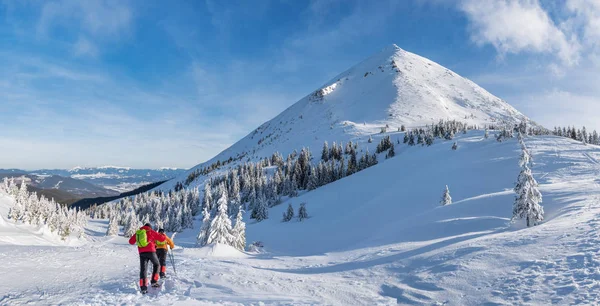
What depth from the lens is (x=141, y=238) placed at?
10.7 m

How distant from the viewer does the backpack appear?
10.6 metres

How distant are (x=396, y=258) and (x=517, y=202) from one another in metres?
10.2

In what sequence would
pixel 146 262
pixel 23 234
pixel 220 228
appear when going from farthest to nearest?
pixel 23 234 < pixel 220 228 < pixel 146 262

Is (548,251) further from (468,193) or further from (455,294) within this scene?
→ (468,193)

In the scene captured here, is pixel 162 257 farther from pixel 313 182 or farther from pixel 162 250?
pixel 313 182

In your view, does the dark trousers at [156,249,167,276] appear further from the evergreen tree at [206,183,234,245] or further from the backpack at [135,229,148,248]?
the evergreen tree at [206,183,234,245]

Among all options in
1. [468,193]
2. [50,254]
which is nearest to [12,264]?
[50,254]

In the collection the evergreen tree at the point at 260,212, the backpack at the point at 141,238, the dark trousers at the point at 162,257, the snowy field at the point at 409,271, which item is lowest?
the evergreen tree at the point at 260,212

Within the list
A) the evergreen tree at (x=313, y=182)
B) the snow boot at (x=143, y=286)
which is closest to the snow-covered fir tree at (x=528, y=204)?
the snow boot at (x=143, y=286)

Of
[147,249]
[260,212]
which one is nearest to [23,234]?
[260,212]

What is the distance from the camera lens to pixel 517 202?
19.6 meters

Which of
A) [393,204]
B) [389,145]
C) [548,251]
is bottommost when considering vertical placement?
[393,204]

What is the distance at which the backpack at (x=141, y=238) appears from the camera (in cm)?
1060

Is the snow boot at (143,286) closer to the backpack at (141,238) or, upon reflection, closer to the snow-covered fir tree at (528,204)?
the backpack at (141,238)
